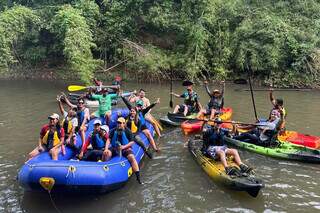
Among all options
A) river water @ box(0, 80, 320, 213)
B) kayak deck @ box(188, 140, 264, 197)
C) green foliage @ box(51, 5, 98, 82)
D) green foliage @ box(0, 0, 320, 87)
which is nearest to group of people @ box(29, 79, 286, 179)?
kayak deck @ box(188, 140, 264, 197)

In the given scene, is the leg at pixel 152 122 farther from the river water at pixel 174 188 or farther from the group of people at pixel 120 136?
the river water at pixel 174 188

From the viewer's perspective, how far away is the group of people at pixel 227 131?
8266 mm

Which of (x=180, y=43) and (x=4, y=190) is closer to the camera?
(x=4, y=190)

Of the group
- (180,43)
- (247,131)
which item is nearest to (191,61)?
(180,43)

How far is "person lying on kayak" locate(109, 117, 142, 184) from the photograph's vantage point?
8031 mm

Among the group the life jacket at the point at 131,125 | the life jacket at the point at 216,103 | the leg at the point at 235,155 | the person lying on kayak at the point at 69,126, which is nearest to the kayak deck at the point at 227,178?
the leg at the point at 235,155

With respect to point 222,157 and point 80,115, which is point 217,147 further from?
point 80,115

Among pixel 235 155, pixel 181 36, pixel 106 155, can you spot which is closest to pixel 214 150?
pixel 235 155

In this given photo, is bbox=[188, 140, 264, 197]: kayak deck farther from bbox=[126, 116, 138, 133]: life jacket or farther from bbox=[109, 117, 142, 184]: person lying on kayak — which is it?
bbox=[126, 116, 138, 133]: life jacket

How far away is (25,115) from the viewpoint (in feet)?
48.3

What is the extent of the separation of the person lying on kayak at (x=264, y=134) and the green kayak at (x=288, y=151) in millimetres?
237

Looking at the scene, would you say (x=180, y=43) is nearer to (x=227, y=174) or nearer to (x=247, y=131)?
(x=247, y=131)

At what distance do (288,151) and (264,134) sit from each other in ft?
2.55

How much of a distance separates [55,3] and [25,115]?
526 inches
